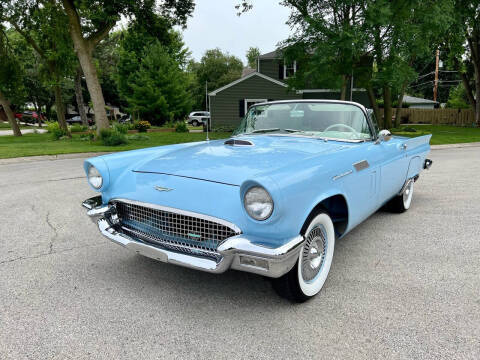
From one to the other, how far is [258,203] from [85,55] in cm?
1425

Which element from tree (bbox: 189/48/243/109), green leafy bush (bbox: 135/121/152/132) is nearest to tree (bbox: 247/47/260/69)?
tree (bbox: 189/48/243/109)

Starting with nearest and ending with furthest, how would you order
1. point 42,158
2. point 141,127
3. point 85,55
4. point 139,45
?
point 42,158 → point 85,55 → point 141,127 → point 139,45

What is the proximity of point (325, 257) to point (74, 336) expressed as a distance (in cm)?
184

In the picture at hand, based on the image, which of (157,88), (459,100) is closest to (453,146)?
(157,88)

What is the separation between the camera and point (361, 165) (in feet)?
10.1

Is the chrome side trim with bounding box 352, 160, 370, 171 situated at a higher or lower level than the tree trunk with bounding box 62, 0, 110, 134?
lower

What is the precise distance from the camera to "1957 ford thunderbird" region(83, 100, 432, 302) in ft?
7.12

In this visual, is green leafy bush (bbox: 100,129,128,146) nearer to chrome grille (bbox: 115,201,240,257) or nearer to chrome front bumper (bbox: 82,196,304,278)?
chrome grille (bbox: 115,201,240,257)

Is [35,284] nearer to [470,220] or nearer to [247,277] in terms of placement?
[247,277]

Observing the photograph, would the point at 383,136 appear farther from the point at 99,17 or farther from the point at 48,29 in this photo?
the point at 48,29

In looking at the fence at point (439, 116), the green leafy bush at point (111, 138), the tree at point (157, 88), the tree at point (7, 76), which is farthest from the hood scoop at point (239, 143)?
the fence at point (439, 116)

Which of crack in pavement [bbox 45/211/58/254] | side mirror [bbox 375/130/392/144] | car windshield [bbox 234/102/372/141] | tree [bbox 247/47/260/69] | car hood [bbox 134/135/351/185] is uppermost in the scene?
tree [bbox 247/47/260/69]

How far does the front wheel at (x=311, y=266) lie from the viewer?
2403mm

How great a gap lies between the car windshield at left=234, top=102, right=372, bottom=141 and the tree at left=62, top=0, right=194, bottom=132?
10899 mm
